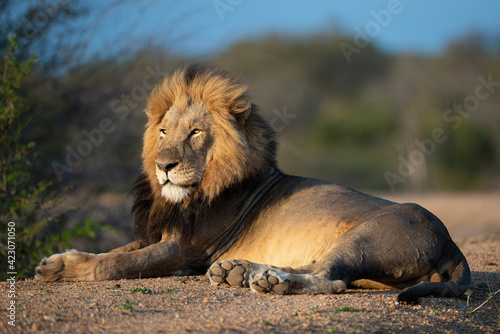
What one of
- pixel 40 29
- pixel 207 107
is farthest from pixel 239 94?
pixel 40 29

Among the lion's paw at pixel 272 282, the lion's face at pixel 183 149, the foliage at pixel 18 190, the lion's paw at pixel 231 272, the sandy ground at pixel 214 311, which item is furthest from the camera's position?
the foliage at pixel 18 190

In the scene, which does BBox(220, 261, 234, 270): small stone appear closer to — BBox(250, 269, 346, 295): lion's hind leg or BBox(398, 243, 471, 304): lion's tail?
BBox(250, 269, 346, 295): lion's hind leg

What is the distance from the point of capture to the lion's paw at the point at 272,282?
155 inches

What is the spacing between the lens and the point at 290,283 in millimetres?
3967

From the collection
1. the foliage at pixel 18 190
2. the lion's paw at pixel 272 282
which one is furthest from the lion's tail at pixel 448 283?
the foliage at pixel 18 190

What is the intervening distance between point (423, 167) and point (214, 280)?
80.1 ft

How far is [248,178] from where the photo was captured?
505cm

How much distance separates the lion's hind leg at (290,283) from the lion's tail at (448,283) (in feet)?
1.55

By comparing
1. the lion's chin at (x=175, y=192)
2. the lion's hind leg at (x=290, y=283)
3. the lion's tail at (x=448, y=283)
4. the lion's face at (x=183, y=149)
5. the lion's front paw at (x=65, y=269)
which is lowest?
the lion's tail at (x=448, y=283)

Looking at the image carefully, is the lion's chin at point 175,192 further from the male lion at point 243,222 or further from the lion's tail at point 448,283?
the lion's tail at point 448,283

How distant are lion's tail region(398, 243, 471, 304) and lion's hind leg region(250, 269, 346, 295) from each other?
1.55 feet

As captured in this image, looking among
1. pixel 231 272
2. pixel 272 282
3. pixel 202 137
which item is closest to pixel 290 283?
pixel 272 282

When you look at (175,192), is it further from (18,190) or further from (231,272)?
(18,190)

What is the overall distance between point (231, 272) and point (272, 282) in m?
0.34
